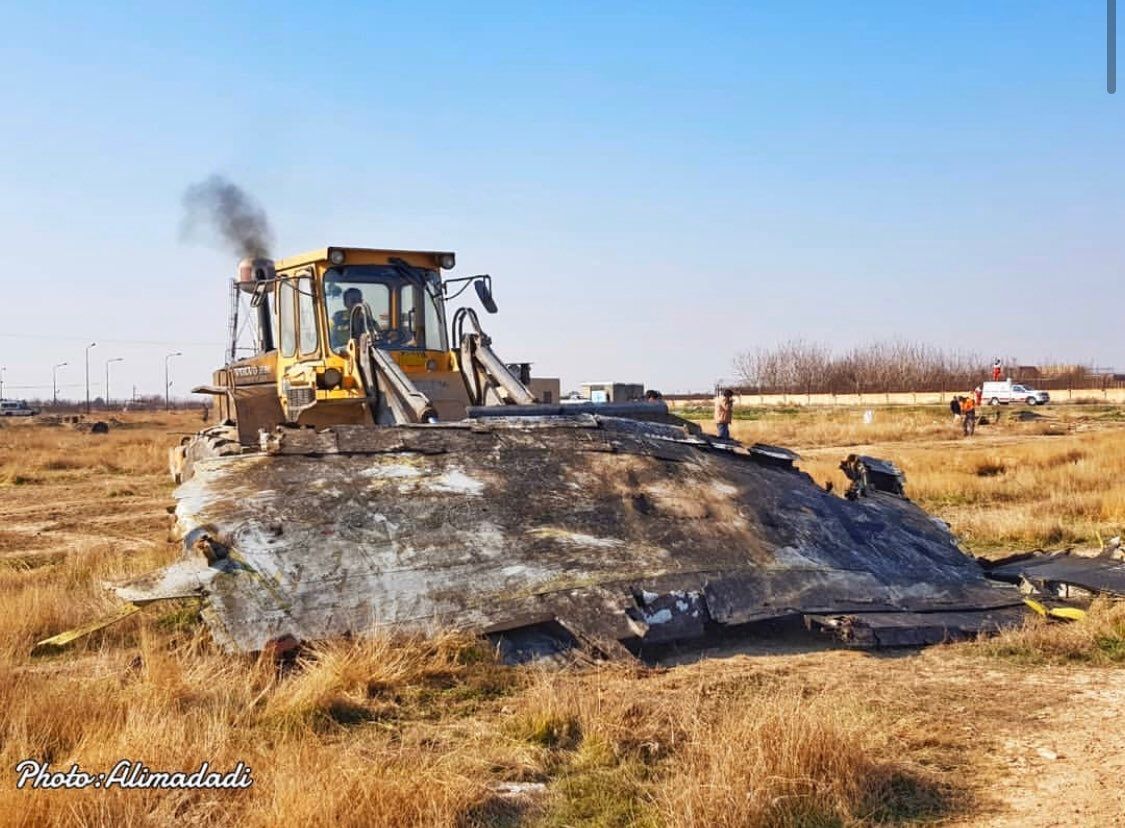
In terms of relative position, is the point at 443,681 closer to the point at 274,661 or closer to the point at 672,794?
the point at 274,661

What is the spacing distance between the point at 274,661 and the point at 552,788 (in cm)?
215

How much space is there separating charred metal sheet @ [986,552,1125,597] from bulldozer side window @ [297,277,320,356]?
6851mm

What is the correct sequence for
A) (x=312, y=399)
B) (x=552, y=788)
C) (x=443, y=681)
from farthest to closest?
(x=312, y=399) < (x=443, y=681) < (x=552, y=788)

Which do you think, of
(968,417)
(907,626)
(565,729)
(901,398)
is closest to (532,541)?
(565,729)

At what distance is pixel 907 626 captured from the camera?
23.9 feet

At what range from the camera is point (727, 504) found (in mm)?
8492

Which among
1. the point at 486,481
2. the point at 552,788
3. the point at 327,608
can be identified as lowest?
the point at 552,788

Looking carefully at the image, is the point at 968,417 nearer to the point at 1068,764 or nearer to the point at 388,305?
the point at 388,305

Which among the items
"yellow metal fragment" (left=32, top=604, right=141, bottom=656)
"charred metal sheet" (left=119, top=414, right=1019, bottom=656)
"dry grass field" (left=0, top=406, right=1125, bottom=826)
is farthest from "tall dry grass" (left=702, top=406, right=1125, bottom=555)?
"yellow metal fragment" (left=32, top=604, right=141, bottom=656)

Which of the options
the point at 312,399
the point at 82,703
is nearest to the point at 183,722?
the point at 82,703

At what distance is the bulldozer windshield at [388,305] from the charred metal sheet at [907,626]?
5.78 metres

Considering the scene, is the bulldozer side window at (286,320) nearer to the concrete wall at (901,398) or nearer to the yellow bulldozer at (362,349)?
the yellow bulldozer at (362,349)

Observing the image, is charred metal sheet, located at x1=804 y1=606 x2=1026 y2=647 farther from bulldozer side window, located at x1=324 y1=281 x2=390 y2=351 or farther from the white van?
the white van

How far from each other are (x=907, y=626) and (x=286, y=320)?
7208mm
